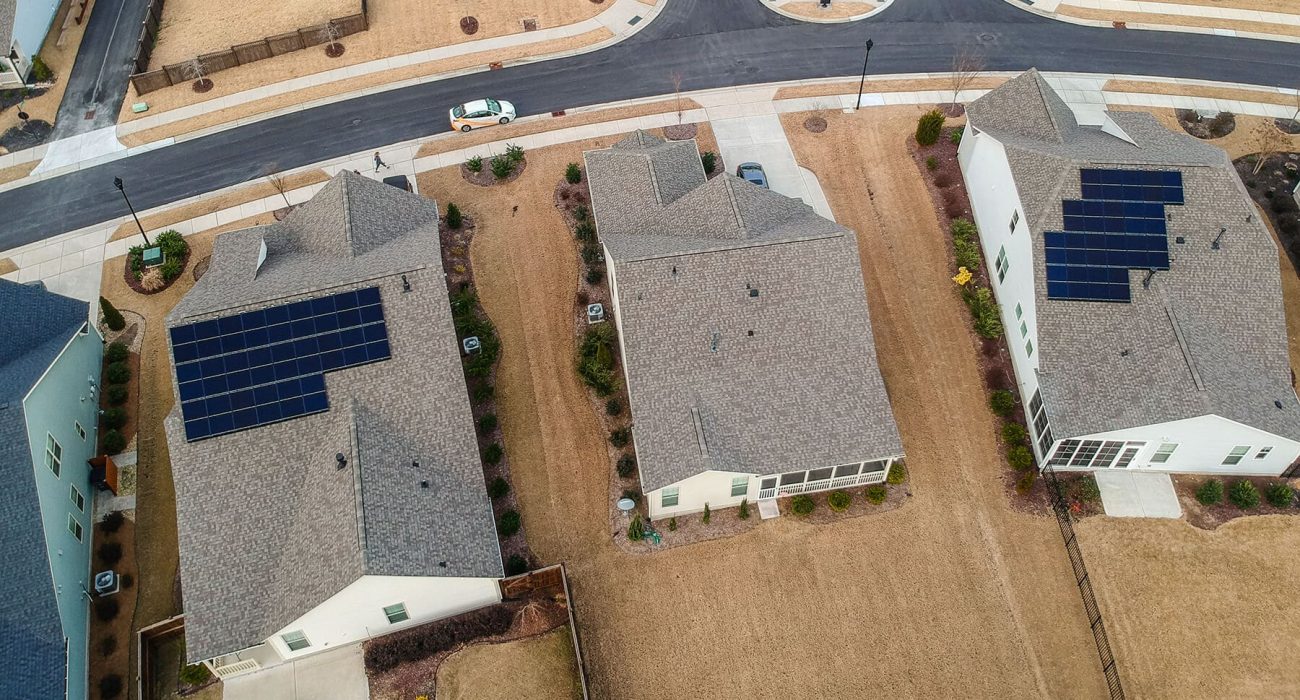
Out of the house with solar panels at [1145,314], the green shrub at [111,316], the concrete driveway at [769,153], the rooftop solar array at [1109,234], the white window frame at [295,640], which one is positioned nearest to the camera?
the white window frame at [295,640]

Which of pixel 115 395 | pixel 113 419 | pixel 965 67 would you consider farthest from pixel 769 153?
pixel 113 419

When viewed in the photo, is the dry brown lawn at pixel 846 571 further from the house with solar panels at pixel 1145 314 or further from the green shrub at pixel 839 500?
the house with solar panels at pixel 1145 314

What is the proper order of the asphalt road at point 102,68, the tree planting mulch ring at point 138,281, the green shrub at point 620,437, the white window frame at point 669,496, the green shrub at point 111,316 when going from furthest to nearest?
the asphalt road at point 102,68
the tree planting mulch ring at point 138,281
the green shrub at point 111,316
the green shrub at point 620,437
the white window frame at point 669,496

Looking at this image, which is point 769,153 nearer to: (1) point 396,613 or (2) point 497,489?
(2) point 497,489

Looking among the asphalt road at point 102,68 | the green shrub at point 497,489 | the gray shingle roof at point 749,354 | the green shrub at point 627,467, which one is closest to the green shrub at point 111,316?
the asphalt road at point 102,68

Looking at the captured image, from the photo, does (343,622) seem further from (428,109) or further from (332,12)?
(332,12)

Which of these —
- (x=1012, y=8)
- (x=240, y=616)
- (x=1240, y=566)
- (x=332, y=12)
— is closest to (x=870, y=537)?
(x=1240, y=566)
